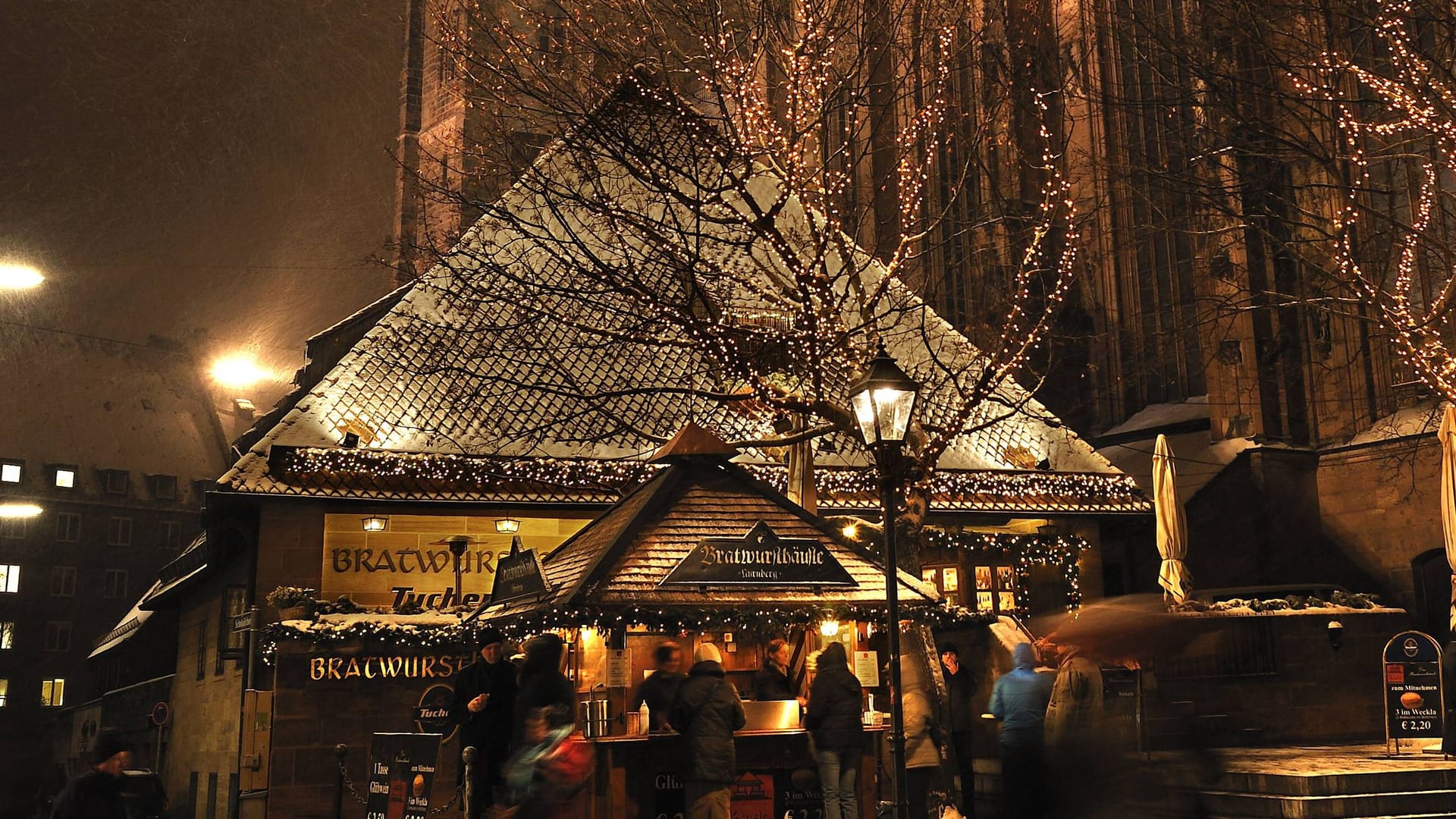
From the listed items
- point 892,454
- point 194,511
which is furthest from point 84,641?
point 892,454

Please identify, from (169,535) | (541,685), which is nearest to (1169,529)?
(541,685)

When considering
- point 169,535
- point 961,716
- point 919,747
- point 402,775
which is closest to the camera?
point 919,747

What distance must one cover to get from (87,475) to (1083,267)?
4491 centimetres

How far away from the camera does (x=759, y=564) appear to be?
40.4 ft

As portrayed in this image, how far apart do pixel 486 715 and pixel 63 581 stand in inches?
2167

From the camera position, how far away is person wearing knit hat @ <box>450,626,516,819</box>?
11.0m

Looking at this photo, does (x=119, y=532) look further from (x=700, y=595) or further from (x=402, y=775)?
(x=700, y=595)

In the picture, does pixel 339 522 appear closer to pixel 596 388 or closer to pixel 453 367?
pixel 453 367

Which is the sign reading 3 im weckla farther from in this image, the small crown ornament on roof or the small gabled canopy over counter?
the small crown ornament on roof

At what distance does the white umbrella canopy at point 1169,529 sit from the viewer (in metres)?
19.9

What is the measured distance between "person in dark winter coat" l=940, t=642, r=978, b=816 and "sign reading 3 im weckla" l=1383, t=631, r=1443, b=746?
4.66 metres

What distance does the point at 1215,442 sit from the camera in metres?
28.0

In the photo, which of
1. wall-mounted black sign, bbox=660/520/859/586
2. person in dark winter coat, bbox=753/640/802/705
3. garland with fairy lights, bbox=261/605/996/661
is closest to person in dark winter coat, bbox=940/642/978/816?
garland with fairy lights, bbox=261/605/996/661

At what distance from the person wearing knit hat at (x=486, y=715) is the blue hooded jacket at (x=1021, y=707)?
3799 millimetres
